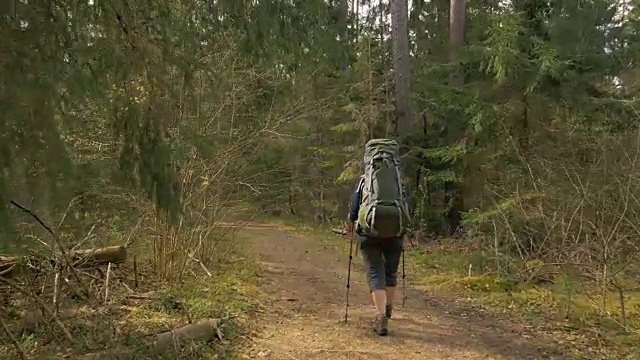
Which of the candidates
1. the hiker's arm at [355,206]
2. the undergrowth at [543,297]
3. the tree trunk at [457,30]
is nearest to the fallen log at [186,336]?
the hiker's arm at [355,206]

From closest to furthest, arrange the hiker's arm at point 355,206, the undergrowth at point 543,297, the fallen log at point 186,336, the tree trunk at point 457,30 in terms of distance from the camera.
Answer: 1. the fallen log at point 186,336
2. the hiker's arm at point 355,206
3. the undergrowth at point 543,297
4. the tree trunk at point 457,30

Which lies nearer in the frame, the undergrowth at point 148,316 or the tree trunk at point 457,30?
the undergrowth at point 148,316

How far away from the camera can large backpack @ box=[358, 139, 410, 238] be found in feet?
16.7

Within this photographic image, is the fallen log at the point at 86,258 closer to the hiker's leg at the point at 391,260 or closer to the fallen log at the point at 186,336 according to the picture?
the fallen log at the point at 186,336

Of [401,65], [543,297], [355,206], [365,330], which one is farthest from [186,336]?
[401,65]

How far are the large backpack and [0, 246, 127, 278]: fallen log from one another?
3037mm

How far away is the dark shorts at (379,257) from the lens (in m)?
5.29

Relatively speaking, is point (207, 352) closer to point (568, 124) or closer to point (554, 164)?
point (554, 164)

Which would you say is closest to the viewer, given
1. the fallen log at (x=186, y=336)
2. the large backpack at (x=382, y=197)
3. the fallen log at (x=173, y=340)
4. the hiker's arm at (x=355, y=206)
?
the fallen log at (x=173, y=340)

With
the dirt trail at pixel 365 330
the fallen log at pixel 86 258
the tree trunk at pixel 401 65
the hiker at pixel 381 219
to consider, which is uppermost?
the tree trunk at pixel 401 65

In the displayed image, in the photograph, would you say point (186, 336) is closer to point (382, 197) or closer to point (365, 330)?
point (365, 330)

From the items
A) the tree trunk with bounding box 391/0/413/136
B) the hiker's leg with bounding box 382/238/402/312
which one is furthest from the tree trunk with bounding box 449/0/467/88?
the hiker's leg with bounding box 382/238/402/312

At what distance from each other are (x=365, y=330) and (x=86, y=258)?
325 centimetres

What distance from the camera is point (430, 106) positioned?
14234 mm
